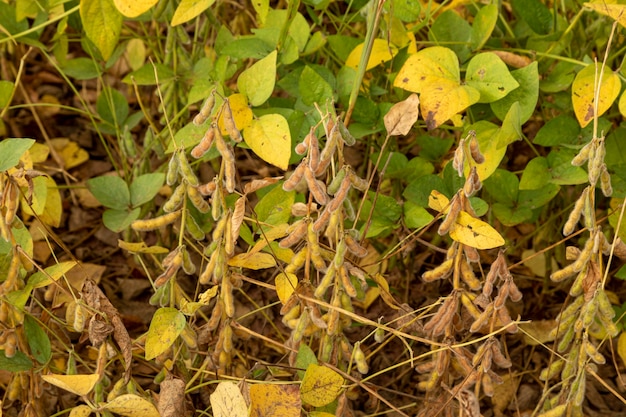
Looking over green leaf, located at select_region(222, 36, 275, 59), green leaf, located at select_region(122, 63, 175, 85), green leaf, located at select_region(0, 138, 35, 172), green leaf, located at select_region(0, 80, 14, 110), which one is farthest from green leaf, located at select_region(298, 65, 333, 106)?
green leaf, located at select_region(0, 80, 14, 110)

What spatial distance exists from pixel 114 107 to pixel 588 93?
90cm

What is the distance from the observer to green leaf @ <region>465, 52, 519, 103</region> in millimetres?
1197

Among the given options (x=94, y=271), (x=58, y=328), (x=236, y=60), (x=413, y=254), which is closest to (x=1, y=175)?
(x=58, y=328)

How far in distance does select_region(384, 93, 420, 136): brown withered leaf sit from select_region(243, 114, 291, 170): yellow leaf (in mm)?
136

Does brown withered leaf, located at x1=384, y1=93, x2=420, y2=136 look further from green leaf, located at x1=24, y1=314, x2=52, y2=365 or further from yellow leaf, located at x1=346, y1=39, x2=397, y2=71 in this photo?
green leaf, located at x1=24, y1=314, x2=52, y2=365

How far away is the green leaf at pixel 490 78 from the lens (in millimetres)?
1197

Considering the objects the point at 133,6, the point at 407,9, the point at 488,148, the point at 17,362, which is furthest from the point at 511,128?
the point at 17,362

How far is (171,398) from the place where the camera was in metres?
1.12

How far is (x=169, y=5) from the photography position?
4.89 feet

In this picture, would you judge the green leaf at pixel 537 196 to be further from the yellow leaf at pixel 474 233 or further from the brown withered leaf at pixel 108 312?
the brown withered leaf at pixel 108 312

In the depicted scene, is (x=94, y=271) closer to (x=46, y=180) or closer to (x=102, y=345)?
(x=46, y=180)

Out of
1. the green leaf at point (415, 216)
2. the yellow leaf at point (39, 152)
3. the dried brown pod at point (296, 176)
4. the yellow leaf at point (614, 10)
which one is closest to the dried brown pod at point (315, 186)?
the dried brown pod at point (296, 176)

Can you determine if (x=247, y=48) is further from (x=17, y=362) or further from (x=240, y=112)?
(x=17, y=362)

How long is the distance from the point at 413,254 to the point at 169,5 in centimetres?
63
